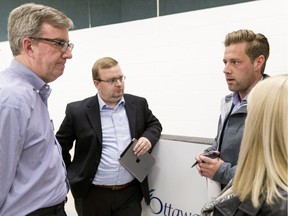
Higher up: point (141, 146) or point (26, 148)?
point (26, 148)

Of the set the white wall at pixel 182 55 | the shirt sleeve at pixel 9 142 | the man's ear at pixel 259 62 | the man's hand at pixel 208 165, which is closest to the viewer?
the shirt sleeve at pixel 9 142

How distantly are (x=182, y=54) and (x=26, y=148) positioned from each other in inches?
84.4

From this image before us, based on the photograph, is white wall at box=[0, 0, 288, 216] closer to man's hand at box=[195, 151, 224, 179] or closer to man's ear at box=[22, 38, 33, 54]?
man's hand at box=[195, 151, 224, 179]

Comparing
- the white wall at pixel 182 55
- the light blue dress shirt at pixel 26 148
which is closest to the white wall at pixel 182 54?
the white wall at pixel 182 55

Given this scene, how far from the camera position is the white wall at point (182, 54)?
2408 millimetres

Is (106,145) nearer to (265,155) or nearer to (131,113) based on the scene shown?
(131,113)

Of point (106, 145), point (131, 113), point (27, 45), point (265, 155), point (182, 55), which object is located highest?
point (27, 45)

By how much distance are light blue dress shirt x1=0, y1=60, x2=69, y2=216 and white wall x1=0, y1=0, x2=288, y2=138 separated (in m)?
1.85

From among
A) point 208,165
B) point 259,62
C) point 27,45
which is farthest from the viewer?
point 259,62

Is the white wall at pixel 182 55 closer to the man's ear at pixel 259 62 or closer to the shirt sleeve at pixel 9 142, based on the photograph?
the man's ear at pixel 259 62

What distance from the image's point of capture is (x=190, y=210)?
1726mm

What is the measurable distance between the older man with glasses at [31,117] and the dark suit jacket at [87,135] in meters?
0.47

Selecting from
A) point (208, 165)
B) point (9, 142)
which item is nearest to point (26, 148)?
point (9, 142)

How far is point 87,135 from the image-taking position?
179 cm
